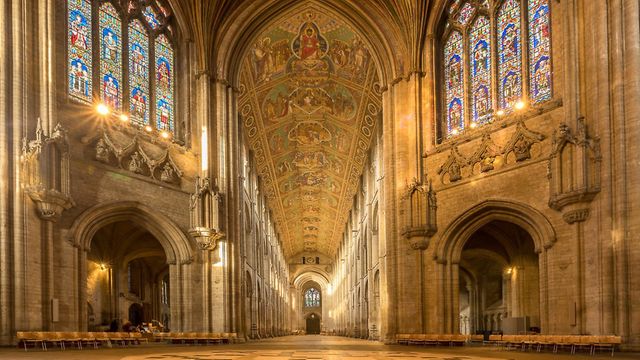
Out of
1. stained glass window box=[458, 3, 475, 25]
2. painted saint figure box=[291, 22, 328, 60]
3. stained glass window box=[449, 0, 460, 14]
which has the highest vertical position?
painted saint figure box=[291, 22, 328, 60]

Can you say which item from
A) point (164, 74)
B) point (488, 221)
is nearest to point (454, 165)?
point (488, 221)

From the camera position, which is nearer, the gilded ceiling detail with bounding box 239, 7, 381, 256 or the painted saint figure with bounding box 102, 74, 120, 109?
the painted saint figure with bounding box 102, 74, 120, 109

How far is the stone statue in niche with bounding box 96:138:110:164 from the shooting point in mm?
20630

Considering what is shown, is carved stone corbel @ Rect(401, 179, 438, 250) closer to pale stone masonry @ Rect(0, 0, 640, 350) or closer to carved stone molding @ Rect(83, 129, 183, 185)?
pale stone masonry @ Rect(0, 0, 640, 350)

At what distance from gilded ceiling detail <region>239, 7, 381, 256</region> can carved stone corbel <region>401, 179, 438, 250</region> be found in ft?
26.4

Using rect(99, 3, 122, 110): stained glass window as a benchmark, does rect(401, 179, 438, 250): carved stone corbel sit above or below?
below

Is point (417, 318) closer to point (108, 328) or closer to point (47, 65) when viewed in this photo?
point (108, 328)

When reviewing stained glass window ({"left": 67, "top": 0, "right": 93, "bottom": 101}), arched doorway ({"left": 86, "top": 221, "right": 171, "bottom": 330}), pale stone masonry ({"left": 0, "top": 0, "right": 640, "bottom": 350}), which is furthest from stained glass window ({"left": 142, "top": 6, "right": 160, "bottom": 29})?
arched doorway ({"left": 86, "top": 221, "right": 171, "bottom": 330})

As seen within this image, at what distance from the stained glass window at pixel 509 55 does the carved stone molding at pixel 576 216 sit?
16.1 ft

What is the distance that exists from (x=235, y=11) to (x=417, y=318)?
14.9 m

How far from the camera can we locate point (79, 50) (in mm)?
20891

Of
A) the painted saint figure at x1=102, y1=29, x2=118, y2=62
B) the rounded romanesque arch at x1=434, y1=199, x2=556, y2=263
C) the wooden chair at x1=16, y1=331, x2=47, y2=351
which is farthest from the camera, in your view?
the painted saint figure at x1=102, y1=29, x2=118, y2=62

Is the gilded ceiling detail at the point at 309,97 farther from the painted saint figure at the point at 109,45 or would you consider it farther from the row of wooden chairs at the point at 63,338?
the row of wooden chairs at the point at 63,338

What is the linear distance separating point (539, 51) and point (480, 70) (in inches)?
→ 124
